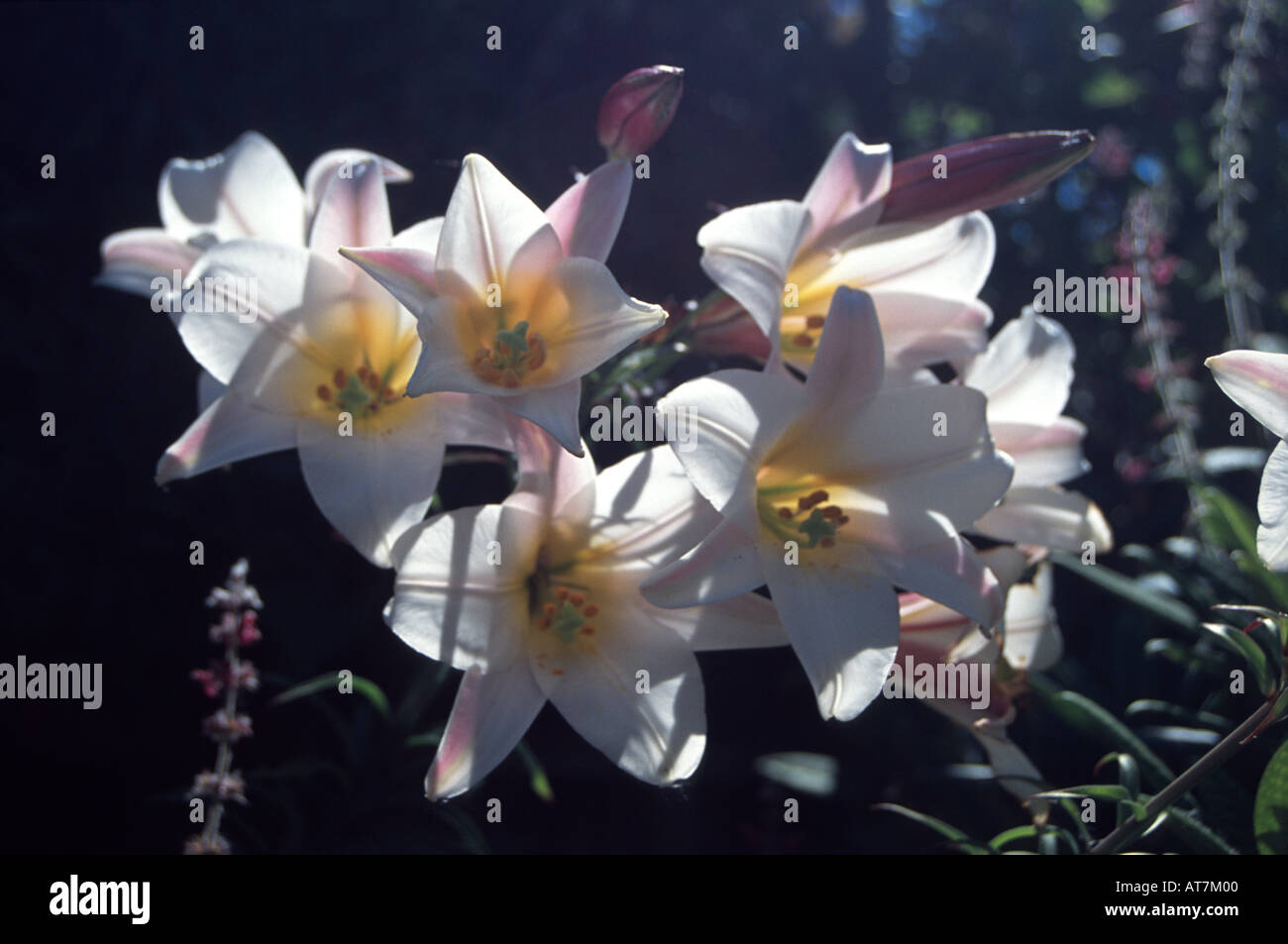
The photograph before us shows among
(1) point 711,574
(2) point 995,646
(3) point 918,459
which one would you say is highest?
(3) point 918,459

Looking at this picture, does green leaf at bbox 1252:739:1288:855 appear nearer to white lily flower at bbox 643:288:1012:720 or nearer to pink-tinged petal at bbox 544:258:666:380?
white lily flower at bbox 643:288:1012:720

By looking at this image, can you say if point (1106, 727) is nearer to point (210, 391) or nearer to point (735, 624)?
point (735, 624)

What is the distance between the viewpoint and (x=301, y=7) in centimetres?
191

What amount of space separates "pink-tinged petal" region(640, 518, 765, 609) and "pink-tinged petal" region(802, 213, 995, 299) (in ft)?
1.40

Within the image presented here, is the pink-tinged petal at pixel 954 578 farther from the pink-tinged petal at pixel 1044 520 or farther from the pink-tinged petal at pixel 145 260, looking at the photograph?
the pink-tinged petal at pixel 145 260

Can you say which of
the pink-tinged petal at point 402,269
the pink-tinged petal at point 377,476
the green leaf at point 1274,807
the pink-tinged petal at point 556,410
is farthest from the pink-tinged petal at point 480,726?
the green leaf at point 1274,807

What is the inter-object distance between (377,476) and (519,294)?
25cm

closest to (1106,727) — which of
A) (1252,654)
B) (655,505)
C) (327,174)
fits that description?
(1252,654)

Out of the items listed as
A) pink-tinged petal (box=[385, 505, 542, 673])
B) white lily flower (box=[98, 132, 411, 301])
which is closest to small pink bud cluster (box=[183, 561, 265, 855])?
pink-tinged petal (box=[385, 505, 542, 673])

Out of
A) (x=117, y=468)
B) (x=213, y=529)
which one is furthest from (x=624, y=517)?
(x=117, y=468)

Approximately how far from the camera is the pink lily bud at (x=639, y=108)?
1.15 metres

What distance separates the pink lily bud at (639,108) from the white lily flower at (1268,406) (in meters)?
0.66

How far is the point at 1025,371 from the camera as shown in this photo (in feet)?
4.26

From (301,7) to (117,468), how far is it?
3.17 feet
